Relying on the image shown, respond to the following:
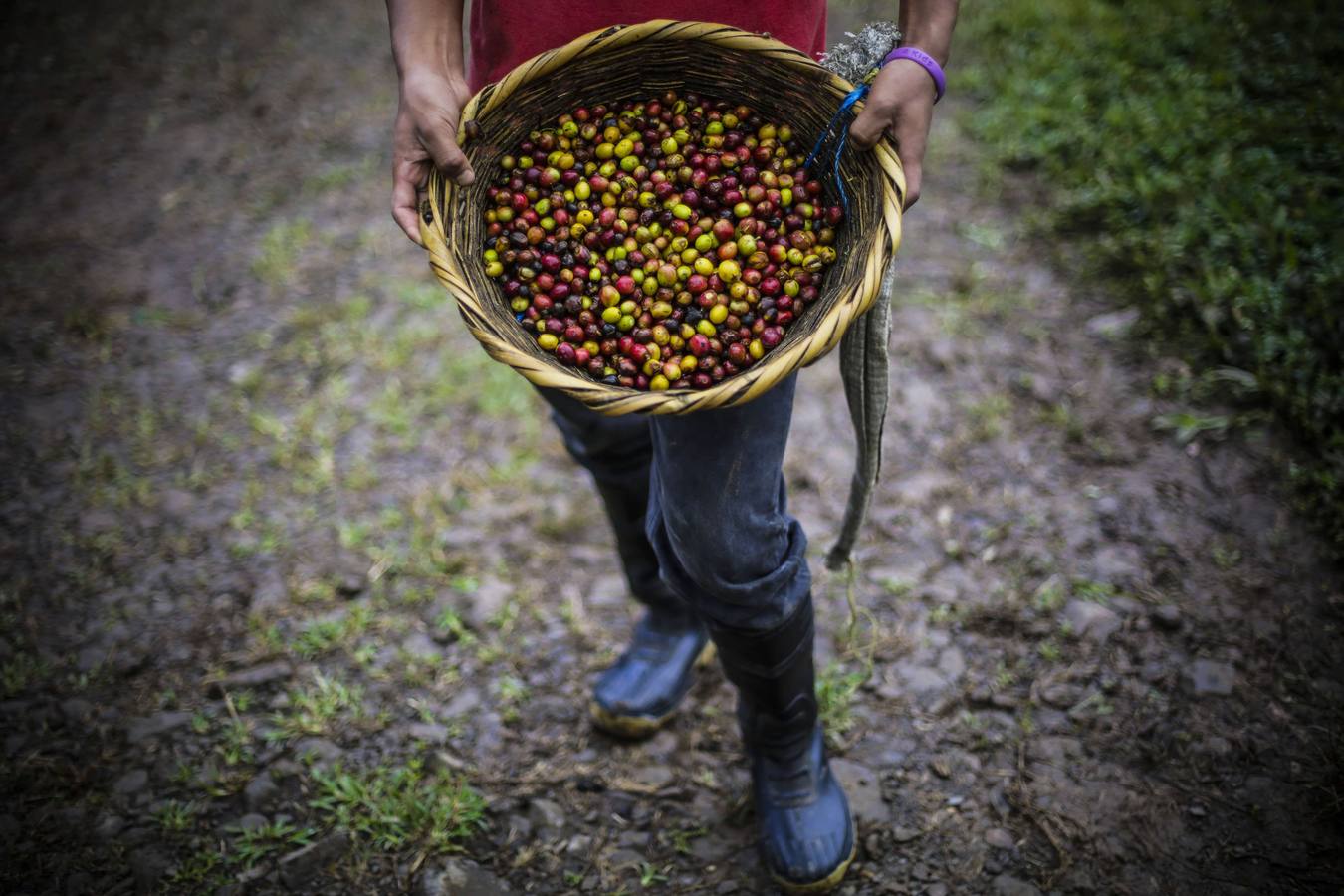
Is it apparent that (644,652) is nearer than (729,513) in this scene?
No

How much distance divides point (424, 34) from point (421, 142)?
257 mm

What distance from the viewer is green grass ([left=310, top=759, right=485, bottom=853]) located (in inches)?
84.4

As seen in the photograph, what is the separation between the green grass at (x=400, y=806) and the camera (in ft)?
7.04

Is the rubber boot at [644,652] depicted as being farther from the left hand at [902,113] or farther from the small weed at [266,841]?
the left hand at [902,113]

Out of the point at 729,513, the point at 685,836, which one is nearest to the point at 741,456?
the point at 729,513

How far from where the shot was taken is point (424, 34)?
1703 millimetres

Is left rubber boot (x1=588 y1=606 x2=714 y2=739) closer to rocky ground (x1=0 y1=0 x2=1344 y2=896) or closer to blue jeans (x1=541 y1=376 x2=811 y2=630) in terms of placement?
rocky ground (x1=0 y1=0 x2=1344 y2=896)

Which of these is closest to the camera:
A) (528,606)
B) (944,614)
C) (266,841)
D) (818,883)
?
(818,883)

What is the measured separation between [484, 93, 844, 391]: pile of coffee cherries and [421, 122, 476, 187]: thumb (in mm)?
196

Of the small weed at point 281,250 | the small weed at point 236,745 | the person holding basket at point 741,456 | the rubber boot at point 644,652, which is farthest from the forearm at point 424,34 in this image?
the small weed at point 281,250

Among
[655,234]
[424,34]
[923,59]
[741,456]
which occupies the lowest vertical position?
[741,456]

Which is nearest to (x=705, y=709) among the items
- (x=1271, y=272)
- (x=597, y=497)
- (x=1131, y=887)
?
(x=597, y=497)

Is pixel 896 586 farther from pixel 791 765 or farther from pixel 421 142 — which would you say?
pixel 421 142

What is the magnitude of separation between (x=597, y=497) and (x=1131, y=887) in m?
1.89
